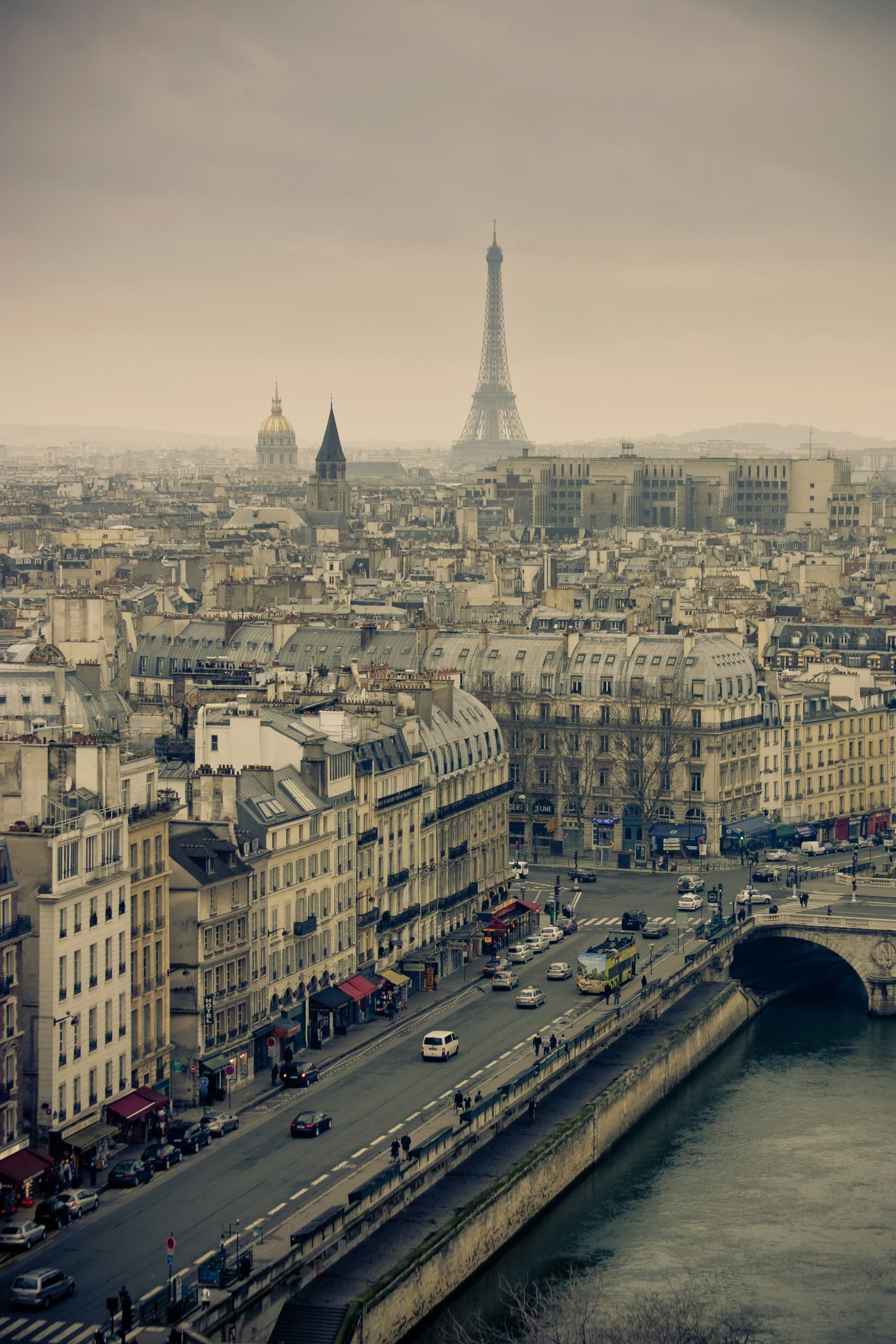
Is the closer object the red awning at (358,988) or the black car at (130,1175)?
the black car at (130,1175)

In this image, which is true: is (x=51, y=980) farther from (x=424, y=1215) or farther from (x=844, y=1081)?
(x=844, y=1081)

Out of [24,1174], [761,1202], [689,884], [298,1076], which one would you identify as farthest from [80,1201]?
[689,884]

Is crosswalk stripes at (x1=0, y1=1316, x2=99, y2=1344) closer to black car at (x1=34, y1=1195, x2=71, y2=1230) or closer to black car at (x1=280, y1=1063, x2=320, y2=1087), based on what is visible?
black car at (x1=34, y1=1195, x2=71, y2=1230)

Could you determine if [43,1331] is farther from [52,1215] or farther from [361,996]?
[361,996]

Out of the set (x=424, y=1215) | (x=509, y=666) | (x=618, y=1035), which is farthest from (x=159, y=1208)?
(x=509, y=666)

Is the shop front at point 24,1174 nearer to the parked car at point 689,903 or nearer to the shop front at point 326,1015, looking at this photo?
the shop front at point 326,1015

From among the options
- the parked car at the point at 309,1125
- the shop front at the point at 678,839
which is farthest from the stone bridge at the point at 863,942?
the parked car at the point at 309,1125

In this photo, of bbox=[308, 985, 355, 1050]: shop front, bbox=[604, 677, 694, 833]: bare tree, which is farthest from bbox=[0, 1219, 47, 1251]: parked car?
bbox=[604, 677, 694, 833]: bare tree
